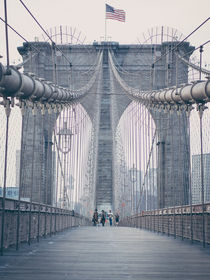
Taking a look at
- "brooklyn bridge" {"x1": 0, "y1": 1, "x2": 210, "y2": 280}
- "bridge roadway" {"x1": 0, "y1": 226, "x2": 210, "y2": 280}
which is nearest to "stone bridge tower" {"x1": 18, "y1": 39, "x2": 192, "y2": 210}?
"brooklyn bridge" {"x1": 0, "y1": 1, "x2": 210, "y2": 280}

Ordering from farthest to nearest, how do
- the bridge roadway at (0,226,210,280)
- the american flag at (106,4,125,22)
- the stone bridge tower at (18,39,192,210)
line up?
the stone bridge tower at (18,39,192,210) → the american flag at (106,4,125,22) → the bridge roadway at (0,226,210,280)

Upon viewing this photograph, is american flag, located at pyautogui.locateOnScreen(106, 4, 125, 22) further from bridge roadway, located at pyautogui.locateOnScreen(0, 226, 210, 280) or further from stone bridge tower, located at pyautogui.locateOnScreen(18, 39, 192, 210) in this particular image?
bridge roadway, located at pyautogui.locateOnScreen(0, 226, 210, 280)

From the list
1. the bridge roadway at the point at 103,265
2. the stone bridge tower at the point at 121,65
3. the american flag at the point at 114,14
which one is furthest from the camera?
the stone bridge tower at the point at 121,65

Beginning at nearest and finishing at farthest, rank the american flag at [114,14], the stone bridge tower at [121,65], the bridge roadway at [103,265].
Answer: the bridge roadway at [103,265] → the american flag at [114,14] → the stone bridge tower at [121,65]

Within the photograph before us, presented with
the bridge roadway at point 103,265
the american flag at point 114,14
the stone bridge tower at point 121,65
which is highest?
the american flag at point 114,14

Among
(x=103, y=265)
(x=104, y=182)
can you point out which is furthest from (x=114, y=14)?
(x=103, y=265)

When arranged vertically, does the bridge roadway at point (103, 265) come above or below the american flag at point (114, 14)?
below

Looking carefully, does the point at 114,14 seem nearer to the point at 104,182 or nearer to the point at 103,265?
the point at 104,182

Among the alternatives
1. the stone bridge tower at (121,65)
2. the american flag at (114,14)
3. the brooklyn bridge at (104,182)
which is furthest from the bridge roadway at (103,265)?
the american flag at (114,14)

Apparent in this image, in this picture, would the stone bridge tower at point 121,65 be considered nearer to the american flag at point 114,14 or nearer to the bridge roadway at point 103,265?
the american flag at point 114,14

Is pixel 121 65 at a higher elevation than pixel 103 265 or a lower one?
higher

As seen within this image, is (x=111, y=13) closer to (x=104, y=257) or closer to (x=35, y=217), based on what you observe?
(x=35, y=217)

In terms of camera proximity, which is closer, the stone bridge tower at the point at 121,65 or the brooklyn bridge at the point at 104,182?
the brooklyn bridge at the point at 104,182

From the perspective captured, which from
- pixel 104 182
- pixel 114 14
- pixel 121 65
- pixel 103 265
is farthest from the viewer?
pixel 104 182
